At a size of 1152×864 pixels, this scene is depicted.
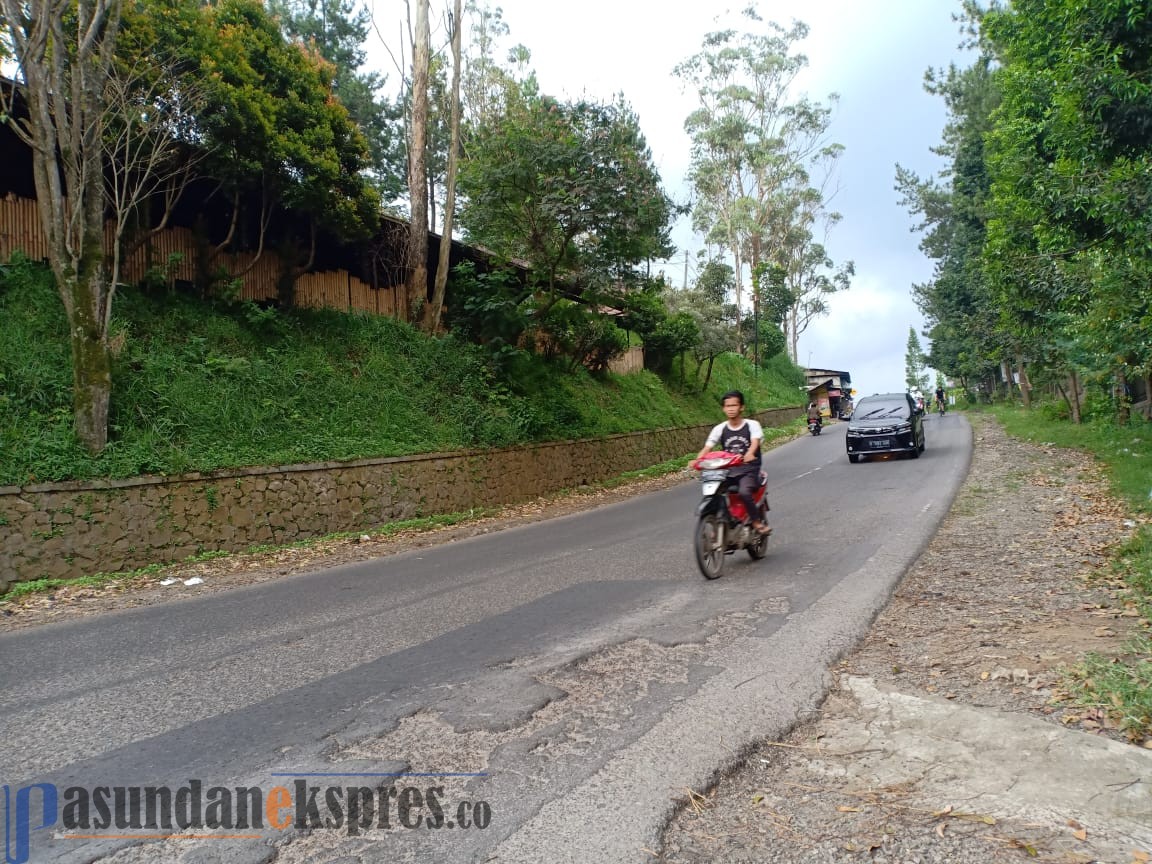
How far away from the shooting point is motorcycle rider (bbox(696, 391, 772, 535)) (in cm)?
767

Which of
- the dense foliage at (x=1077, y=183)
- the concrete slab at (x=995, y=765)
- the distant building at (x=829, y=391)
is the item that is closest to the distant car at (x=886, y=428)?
the dense foliage at (x=1077, y=183)

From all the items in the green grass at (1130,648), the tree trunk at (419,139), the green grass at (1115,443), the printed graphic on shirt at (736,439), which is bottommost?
the green grass at (1130,648)

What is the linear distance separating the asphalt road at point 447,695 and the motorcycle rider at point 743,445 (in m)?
0.72

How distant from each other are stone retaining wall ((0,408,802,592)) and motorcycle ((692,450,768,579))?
7.25m

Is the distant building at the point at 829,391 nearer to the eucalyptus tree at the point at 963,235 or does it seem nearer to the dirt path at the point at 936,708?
the eucalyptus tree at the point at 963,235

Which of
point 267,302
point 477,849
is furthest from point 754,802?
point 267,302

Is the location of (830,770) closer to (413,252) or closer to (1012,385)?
(413,252)

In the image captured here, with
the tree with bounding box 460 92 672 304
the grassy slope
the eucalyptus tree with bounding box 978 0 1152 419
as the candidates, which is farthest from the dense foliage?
the grassy slope

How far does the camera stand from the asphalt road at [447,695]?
115 inches

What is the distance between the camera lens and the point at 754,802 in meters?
3.09

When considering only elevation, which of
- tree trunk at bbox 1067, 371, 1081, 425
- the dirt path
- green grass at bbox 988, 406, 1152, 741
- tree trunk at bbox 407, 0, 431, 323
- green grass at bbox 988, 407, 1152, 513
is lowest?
the dirt path

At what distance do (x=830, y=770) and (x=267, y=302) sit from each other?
15.0 meters

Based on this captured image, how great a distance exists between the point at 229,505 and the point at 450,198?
10.1 meters

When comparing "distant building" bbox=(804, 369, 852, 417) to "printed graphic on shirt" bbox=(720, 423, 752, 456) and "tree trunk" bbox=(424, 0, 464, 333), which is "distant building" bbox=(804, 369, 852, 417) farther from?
"printed graphic on shirt" bbox=(720, 423, 752, 456)
